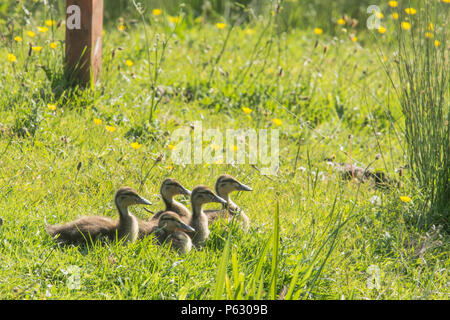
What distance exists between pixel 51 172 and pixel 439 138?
3005 mm

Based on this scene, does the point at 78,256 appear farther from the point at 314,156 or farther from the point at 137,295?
the point at 314,156

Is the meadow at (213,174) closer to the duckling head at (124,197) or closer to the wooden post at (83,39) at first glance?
the wooden post at (83,39)

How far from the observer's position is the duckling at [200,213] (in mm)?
4410

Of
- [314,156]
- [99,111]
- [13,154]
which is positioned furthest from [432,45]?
[13,154]

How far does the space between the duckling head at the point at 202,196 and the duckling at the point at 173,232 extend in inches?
13.1

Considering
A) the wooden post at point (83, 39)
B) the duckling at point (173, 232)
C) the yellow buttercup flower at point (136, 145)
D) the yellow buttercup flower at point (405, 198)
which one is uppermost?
the wooden post at point (83, 39)

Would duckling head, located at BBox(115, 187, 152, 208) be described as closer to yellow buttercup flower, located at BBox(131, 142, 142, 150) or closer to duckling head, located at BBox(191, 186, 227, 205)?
duckling head, located at BBox(191, 186, 227, 205)

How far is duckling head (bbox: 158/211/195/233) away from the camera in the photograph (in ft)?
14.0

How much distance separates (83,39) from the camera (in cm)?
625

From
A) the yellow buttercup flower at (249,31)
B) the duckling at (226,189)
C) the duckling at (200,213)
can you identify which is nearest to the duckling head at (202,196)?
the duckling at (200,213)

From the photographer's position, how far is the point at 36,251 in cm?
397

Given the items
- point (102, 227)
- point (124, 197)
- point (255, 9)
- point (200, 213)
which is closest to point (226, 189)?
point (200, 213)

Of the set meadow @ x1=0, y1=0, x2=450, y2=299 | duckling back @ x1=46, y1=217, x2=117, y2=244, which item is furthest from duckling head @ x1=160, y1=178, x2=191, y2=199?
duckling back @ x1=46, y1=217, x2=117, y2=244

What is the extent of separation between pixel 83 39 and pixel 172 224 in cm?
272
